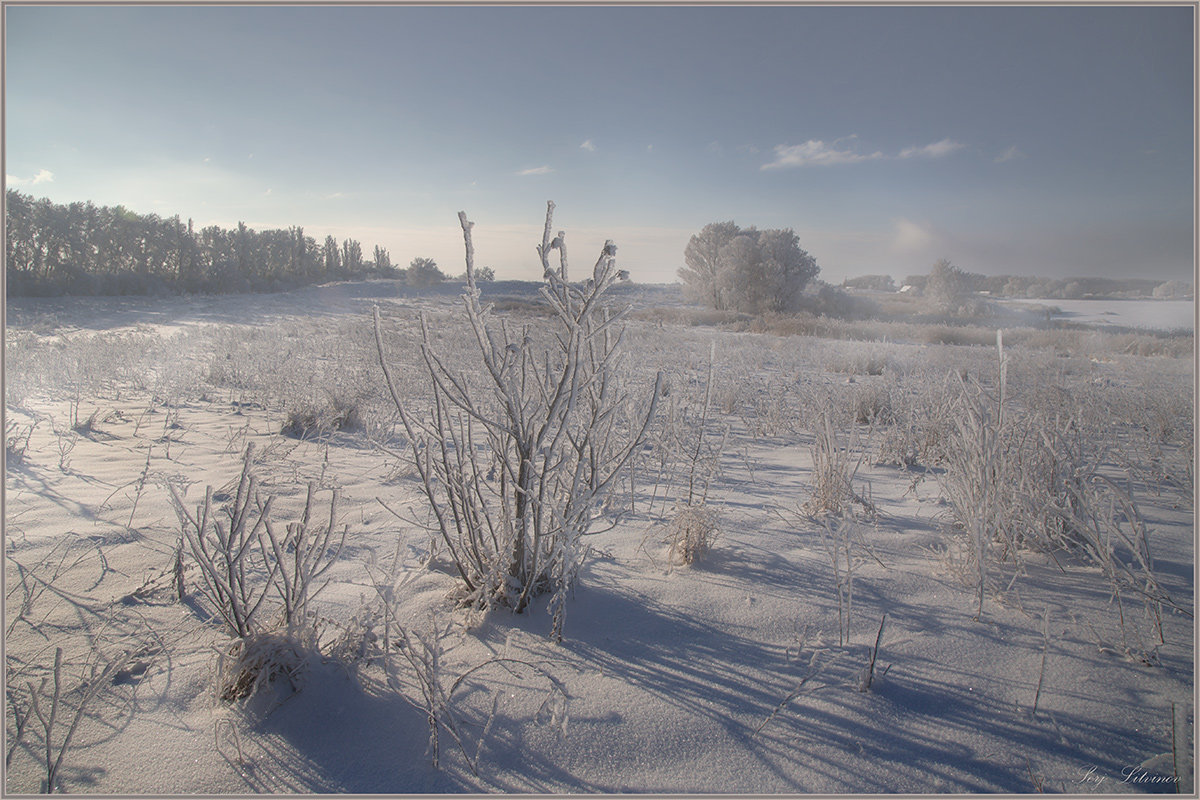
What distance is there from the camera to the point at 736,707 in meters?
1.39

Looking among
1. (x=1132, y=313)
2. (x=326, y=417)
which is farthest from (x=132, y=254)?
(x=1132, y=313)

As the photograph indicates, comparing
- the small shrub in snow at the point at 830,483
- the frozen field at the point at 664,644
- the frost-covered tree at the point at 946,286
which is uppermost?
the frost-covered tree at the point at 946,286

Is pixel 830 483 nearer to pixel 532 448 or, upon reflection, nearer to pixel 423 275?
pixel 532 448

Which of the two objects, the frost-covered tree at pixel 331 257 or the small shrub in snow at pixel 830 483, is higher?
the frost-covered tree at pixel 331 257

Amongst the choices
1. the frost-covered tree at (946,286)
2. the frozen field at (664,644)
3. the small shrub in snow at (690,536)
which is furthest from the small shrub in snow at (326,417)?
the frost-covered tree at (946,286)

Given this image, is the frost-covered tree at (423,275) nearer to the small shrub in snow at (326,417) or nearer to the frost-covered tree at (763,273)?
the frost-covered tree at (763,273)

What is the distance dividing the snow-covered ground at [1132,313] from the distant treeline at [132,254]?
2561 cm

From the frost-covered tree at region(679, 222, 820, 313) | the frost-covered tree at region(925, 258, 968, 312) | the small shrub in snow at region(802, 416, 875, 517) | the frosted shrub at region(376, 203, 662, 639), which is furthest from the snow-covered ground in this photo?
the frosted shrub at region(376, 203, 662, 639)

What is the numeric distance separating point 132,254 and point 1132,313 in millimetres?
33010

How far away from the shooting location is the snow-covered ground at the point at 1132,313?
12.8 meters

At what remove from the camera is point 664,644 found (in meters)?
1.66

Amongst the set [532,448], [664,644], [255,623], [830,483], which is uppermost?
[532,448]

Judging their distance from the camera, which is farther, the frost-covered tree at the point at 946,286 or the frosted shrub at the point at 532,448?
the frost-covered tree at the point at 946,286

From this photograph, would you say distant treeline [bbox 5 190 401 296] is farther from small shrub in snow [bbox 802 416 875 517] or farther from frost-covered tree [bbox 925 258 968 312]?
frost-covered tree [bbox 925 258 968 312]
